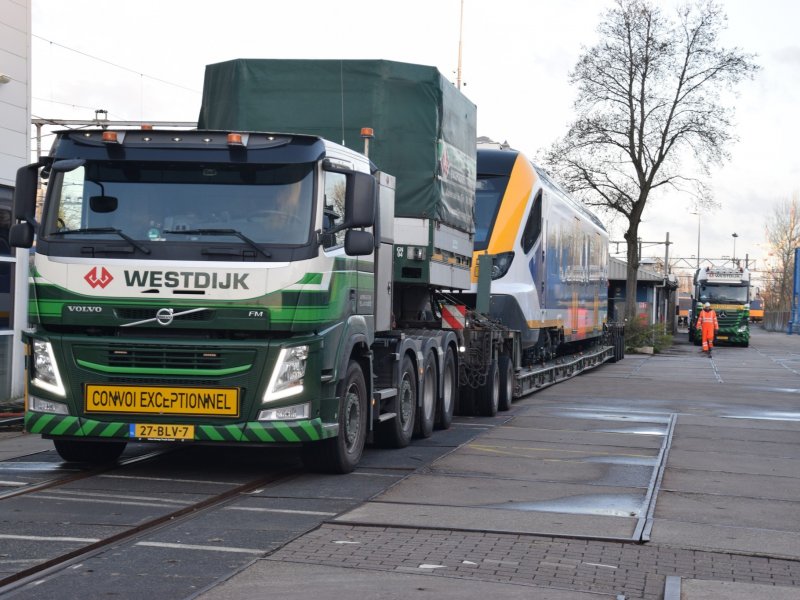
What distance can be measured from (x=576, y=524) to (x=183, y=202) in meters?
3.94

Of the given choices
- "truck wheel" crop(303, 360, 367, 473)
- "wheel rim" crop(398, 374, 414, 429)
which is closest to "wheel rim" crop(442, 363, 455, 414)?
"wheel rim" crop(398, 374, 414, 429)

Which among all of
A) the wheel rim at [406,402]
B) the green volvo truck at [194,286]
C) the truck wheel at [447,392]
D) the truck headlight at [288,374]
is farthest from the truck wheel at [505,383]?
the truck headlight at [288,374]

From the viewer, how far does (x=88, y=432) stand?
385 inches

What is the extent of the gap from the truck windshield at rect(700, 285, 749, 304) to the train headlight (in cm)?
3970

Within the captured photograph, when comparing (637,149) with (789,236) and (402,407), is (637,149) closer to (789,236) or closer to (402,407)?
(402,407)

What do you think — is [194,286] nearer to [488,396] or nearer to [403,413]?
[403,413]

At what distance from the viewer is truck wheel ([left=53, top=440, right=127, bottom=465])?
35.4 feet

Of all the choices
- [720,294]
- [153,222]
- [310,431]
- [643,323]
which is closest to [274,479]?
[310,431]

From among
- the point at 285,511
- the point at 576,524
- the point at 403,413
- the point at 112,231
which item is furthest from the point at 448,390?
the point at 576,524

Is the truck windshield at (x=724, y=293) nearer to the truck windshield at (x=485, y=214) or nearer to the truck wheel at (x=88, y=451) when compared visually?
the truck windshield at (x=485, y=214)

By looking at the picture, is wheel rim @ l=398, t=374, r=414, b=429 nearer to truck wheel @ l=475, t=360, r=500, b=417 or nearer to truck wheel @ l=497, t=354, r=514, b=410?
truck wheel @ l=475, t=360, r=500, b=417

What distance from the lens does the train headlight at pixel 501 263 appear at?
18.9m

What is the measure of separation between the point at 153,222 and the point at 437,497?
121 inches

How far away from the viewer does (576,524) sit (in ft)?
27.5
